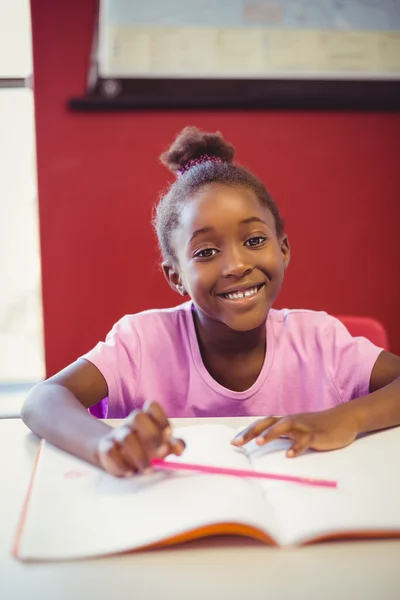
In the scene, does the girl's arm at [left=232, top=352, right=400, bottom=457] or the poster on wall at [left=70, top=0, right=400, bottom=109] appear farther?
the poster on wall at [left=70, top=0, right=400, bottom=109]

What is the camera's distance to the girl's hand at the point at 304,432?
60 centimetres

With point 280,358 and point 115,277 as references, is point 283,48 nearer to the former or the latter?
point 115,277

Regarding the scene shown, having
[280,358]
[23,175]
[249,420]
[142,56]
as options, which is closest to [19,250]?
[23,175]

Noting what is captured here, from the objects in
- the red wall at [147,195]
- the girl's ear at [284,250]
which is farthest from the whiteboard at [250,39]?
the girl's ear at [284,250]

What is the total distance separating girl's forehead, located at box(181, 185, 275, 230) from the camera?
2.94ft

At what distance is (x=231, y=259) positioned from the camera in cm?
88

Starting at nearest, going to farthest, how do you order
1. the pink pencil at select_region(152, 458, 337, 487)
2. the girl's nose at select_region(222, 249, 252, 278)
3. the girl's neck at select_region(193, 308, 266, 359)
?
the pink pencil at select_region(152, 458, 337, 487) → the girl's nose at select_region(222, 249, 252, 278) → the girl's neck at select_region(193, 308, 266, 359)

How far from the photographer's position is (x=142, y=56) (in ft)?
5.36

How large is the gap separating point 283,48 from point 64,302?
36.7 inches

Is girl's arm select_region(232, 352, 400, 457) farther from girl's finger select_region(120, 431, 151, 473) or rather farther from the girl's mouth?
the girl's mouth

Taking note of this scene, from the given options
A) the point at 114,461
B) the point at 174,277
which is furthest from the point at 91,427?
the point at 174,277

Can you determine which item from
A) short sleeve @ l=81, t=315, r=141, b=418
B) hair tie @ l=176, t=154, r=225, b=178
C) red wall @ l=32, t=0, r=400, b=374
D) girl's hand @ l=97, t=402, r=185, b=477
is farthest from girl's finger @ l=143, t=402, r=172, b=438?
red wall @ l=32, t=0, r=400, b=374

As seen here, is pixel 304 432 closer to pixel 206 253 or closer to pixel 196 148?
pixel 206 253

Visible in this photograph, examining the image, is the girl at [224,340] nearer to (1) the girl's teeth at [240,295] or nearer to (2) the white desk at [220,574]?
(1) the girl's teeth at [240,295]
